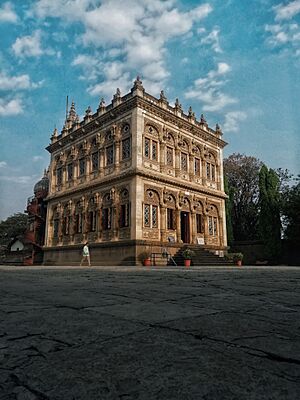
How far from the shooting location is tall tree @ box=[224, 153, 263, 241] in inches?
1339

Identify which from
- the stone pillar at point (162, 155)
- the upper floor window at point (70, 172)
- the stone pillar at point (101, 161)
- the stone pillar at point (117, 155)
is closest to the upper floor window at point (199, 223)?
the stone pillar at point (162, 155)

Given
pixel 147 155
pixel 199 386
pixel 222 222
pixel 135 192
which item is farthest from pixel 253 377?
pixel 222 222

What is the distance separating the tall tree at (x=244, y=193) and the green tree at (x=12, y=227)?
3086 cm

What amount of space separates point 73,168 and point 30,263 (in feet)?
32.7

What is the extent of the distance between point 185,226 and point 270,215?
7622 millimetres

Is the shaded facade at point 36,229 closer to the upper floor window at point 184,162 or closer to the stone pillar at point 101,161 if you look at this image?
the stone pillar at point 101,161

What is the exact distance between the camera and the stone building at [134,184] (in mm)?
21922

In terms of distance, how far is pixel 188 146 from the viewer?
26328mm

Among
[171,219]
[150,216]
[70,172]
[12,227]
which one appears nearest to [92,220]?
[150,216]

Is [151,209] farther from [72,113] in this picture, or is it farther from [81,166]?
[72,113]

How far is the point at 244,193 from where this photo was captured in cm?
3525

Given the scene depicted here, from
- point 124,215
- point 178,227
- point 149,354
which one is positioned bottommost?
point 149,354

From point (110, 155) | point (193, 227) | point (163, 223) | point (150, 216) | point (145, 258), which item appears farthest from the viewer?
point (193, 227)

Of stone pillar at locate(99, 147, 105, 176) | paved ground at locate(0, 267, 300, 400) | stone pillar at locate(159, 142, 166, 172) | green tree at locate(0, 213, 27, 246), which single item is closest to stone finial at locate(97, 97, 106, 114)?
stone pillar at locate(99, 147, 105, 176)
